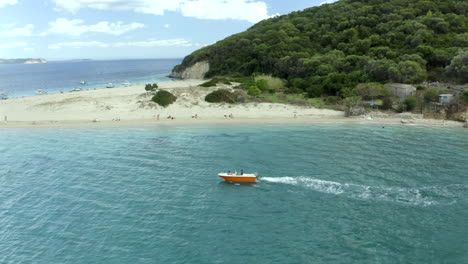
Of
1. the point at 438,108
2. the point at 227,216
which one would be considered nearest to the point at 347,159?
the point at 227,216

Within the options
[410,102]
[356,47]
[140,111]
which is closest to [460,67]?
[410,102]

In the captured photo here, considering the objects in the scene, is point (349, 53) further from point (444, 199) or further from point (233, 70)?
point (444, 199)

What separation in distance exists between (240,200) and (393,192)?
505 inches

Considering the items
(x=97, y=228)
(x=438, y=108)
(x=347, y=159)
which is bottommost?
(x=97, y=228)

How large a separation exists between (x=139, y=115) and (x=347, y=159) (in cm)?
3821

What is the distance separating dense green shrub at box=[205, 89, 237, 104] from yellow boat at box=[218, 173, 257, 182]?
3411 centimetres

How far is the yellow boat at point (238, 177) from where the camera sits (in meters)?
29.0

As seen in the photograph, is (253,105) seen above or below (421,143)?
above

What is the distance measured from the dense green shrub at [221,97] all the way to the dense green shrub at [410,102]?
100.0 feet

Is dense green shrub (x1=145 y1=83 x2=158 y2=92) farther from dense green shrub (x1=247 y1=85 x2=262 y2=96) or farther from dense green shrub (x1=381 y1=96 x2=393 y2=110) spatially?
dense green shrub (x1=381 y1=96 x2=393 y2=110)

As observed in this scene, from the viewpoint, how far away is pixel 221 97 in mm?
63344

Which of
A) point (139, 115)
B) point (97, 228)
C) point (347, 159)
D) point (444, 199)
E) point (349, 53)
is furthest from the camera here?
point (349, 53)

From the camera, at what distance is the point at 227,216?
23.5 meters

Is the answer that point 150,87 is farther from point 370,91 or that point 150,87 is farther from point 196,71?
point 196,71
